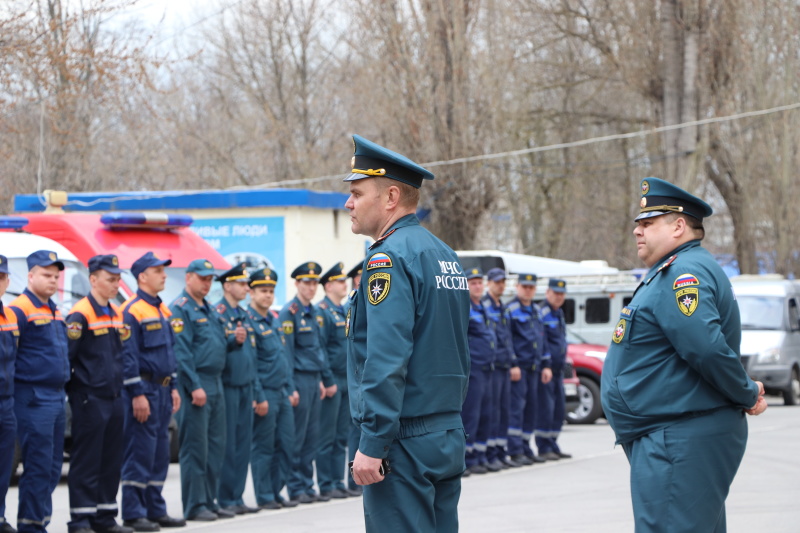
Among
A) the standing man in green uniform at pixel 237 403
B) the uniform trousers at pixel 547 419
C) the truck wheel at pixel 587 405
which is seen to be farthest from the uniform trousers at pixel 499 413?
the truck wheel at pixel 587 405

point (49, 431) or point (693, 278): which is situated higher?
point (693, 278)

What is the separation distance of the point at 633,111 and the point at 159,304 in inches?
1042

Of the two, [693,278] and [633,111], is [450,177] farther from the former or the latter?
[693,278]

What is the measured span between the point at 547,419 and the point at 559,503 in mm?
3791

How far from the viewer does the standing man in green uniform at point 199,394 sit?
10195mm

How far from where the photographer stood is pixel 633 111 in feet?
114

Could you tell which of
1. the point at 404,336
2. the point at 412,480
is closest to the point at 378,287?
the point at 404,336

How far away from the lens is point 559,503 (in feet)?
35.8

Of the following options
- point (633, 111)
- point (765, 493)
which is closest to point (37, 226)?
point (765, 493)

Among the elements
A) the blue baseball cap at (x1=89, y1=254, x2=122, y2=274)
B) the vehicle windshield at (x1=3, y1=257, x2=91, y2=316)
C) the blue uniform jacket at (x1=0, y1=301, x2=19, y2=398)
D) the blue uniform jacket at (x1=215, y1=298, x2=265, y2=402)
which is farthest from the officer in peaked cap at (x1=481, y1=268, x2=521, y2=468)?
the blue uniform jacket at (x1=0, y1=301, x2=19, y2=398)

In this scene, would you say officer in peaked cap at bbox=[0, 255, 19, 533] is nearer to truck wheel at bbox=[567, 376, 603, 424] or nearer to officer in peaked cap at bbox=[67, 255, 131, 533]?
officer in peaked cap at bbox=[67, 255, 131, 533]

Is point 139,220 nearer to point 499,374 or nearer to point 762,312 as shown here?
point 499,374

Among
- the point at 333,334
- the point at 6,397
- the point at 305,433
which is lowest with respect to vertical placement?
the point at 305,433

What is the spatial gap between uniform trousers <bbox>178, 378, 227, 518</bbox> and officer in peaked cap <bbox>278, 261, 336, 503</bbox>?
108cm
